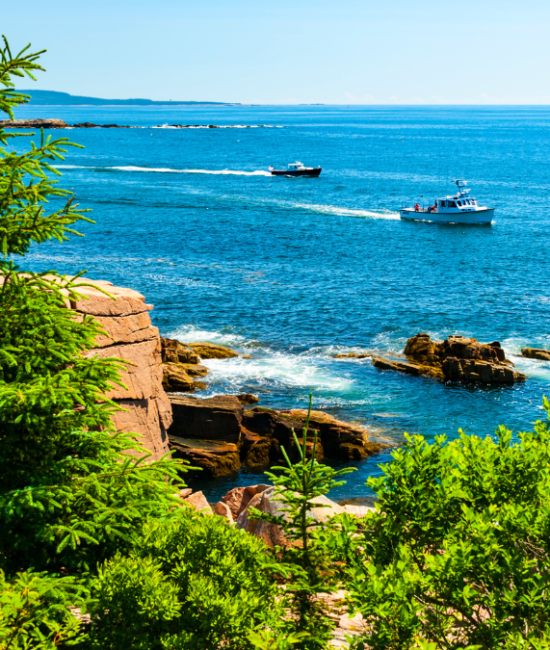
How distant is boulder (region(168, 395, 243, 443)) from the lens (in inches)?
1147

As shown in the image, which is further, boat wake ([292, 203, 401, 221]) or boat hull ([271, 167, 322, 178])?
boat hull ([271, 167, 322, 178])

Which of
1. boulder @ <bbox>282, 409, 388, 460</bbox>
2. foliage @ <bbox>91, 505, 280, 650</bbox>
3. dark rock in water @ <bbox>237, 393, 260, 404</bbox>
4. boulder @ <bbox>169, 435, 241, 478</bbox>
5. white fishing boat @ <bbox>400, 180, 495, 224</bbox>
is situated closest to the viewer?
foliage @ <bbox>91, 505, 280, 650</bbox>

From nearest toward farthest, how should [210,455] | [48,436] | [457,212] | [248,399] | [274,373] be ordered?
1. [48,436]
2. [210,455]
3. [248,399]
4. [274,373]
5. [457,212]

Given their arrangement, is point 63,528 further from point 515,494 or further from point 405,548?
point 515,494

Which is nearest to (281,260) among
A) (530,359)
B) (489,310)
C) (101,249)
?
(101,249)

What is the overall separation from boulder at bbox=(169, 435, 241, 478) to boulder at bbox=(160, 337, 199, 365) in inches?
358

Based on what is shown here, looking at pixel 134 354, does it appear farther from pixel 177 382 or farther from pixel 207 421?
pixel 177 382

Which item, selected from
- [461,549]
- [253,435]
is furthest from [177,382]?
[461,549]

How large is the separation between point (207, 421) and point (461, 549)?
21852 millimetres

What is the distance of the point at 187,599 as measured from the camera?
8.22 meters

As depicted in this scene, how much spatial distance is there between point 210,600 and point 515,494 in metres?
4.74

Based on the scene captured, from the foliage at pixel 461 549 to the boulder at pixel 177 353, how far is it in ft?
92.1

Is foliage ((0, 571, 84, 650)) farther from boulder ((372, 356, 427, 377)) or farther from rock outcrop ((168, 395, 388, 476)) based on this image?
boulder ((372, 356, 427, 377))

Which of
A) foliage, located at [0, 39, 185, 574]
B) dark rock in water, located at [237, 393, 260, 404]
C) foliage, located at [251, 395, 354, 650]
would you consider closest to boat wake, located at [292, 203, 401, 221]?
dark rock in water, located at [237, 393, 260, 404]
